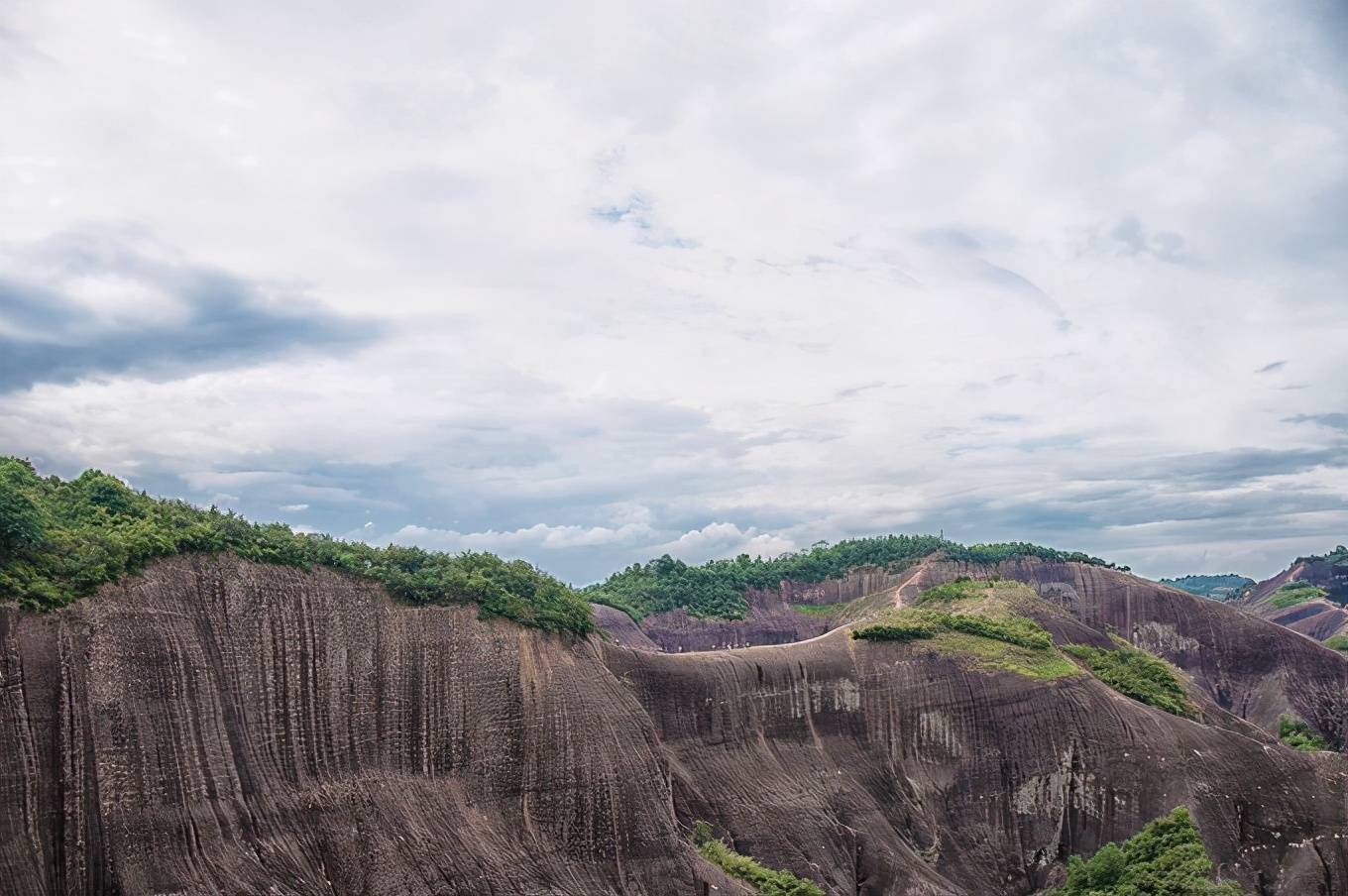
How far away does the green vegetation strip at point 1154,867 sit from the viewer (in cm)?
3088

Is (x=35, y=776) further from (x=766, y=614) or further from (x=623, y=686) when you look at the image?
(x=766, y=614)

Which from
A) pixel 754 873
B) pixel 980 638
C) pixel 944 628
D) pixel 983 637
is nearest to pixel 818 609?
pixel 944 628

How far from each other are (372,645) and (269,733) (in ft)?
12.8

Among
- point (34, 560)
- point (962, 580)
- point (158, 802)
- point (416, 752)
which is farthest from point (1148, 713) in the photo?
point (34, 560)

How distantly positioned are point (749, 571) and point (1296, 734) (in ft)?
128

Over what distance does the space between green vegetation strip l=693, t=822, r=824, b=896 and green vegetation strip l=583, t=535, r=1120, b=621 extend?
131 feet

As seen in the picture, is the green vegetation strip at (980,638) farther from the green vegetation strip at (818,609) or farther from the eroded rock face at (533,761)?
the green vegetation strip at (818,609)

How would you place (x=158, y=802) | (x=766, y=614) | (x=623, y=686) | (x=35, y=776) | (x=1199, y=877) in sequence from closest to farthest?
(x=35, y=776)
(x=158, y=802)
(x=1199, y=877)
(x=623, y=686)
(x=766, y=614)

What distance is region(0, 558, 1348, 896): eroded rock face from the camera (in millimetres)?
21719

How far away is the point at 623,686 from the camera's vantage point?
33594 mm

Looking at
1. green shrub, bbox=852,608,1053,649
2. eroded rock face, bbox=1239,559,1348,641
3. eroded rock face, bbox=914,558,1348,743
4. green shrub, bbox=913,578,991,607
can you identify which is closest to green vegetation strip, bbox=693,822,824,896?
green shrub, bbox=852,608,1053,649

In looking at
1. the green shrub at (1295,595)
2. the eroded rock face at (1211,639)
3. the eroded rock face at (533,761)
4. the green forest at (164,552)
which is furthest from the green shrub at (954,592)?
the green shrub at (1295,595)

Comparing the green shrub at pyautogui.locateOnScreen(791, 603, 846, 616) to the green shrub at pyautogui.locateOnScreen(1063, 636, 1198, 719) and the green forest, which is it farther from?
the green forest

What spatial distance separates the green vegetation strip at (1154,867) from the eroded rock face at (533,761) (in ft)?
11.6
